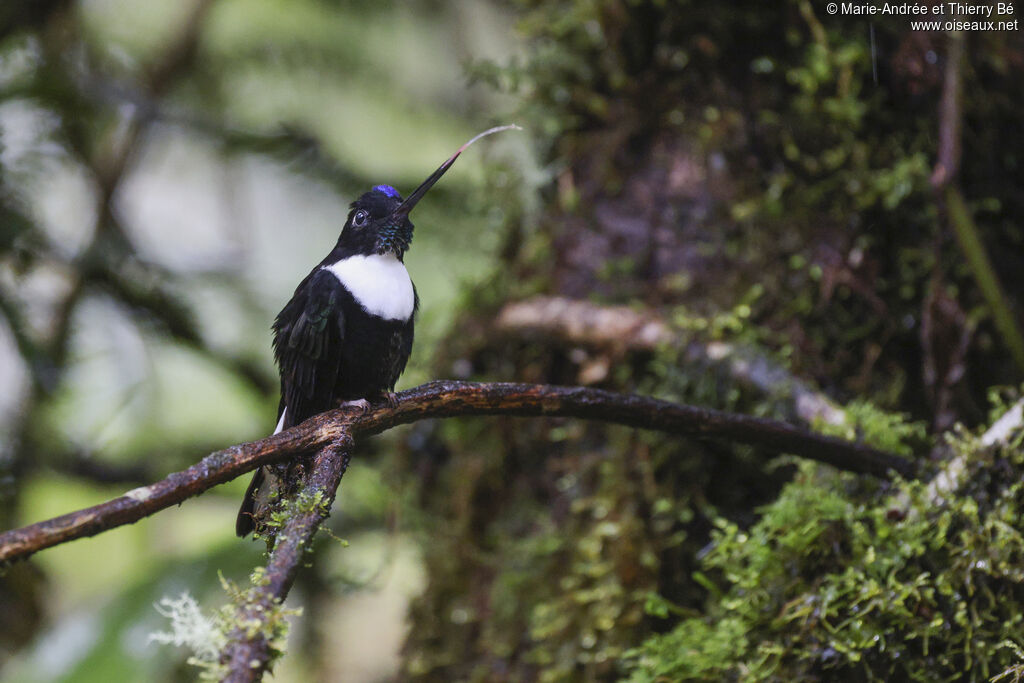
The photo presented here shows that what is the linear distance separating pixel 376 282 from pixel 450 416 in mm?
537

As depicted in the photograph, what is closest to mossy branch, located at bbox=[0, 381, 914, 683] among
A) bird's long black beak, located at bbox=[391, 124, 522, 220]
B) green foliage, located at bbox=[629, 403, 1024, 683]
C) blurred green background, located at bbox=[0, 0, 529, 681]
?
green foliage, located at bbox=[629, 403, 1024, 683]

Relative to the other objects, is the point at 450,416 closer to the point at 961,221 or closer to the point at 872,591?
the point at 872,591

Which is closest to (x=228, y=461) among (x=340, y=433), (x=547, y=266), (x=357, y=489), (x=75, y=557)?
(x=340, y=433)

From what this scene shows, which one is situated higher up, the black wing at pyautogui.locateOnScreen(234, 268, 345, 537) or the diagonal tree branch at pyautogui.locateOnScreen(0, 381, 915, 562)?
the black wing at pyautogui.locateOnScreen(234, 268, 345, 537)

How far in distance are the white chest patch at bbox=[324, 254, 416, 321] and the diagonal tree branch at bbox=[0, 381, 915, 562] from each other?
1.43 ft

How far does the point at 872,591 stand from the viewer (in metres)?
1.42

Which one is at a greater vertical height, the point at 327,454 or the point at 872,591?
the point at 327,454

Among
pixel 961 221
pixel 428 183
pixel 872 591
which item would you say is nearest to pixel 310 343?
pixel 428 183

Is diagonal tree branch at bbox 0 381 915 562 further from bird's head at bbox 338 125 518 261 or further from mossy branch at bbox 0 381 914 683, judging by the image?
bird's head at bbox 338 125 518 261

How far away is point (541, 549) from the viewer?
218 cm

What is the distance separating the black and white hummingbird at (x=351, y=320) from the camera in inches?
67.3

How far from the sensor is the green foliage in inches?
55.9

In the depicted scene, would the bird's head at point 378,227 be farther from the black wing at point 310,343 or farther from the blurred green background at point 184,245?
the blurred green background at point 184,245

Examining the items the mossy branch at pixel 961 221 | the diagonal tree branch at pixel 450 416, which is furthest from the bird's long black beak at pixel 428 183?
the mossy branch at pixel 961 221
